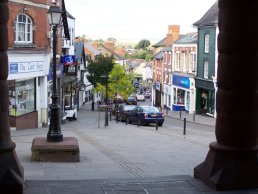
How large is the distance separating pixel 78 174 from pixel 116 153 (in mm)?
4741

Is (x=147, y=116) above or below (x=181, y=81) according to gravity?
below

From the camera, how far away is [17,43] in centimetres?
2505

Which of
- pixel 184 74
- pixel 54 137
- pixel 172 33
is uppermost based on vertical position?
pixel 172 33

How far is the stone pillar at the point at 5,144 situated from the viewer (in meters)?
6.39

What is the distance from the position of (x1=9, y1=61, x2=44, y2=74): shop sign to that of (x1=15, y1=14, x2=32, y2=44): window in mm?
1251

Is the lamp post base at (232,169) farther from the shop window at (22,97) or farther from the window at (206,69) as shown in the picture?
the window at (206,69)

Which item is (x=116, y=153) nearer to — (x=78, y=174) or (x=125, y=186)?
(x=78, y=174)

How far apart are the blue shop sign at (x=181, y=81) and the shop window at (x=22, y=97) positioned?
26.6 meters

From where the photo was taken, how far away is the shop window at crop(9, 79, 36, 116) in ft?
80.7

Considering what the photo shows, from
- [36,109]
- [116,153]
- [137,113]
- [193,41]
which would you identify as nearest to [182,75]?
[193,41]

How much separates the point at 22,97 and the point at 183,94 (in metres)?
31.3

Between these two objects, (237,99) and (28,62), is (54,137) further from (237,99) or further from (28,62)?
(28,62)

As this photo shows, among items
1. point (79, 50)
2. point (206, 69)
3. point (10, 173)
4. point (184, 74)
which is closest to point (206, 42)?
point (206, 69)

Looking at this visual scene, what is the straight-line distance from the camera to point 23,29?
26.1 meters
